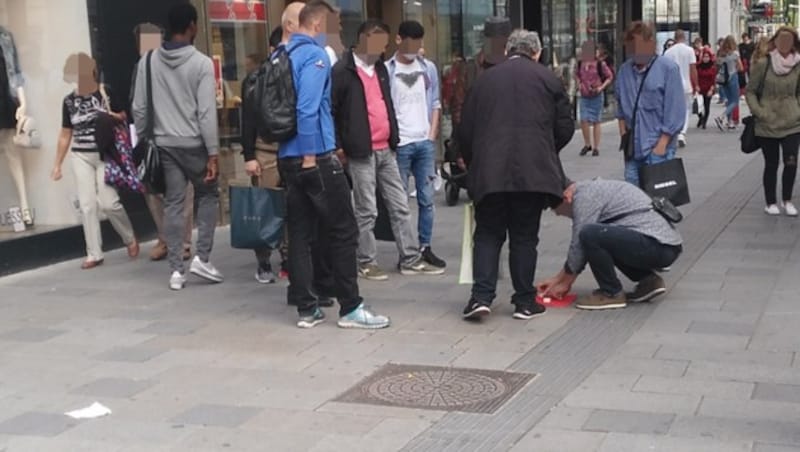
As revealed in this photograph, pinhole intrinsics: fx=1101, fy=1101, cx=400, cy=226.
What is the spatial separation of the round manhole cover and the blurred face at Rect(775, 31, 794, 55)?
5779 mm

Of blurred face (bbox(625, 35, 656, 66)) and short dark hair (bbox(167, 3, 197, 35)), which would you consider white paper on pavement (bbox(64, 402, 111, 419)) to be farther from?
blurred face (bbox(625, 35, 656, 66))

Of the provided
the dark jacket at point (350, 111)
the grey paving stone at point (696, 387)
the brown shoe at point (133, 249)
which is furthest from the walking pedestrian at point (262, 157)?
the grey paving stone at point (696, 387)

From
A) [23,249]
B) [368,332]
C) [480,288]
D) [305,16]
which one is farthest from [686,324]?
[23,249]

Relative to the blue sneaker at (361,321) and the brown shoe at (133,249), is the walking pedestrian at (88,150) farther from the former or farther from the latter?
the blue sneaker at (361,321)

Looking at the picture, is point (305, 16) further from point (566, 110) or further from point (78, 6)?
point (78, 6)

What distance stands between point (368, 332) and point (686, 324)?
189cm

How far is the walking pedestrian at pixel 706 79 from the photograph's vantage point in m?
20.8

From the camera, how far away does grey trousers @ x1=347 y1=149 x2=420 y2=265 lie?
25.3 ft

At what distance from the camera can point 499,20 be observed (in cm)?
744

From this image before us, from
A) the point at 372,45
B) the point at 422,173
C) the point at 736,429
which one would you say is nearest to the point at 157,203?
the point at 422,173

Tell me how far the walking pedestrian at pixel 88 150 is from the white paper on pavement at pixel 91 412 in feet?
12.7

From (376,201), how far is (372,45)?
3.78 ft

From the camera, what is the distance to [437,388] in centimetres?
547

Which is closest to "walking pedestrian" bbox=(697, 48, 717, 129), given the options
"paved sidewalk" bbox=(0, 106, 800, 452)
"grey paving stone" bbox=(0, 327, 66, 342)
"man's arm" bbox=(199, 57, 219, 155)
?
"paved sidewalk" bbox=(0, 106, 800, 452)
